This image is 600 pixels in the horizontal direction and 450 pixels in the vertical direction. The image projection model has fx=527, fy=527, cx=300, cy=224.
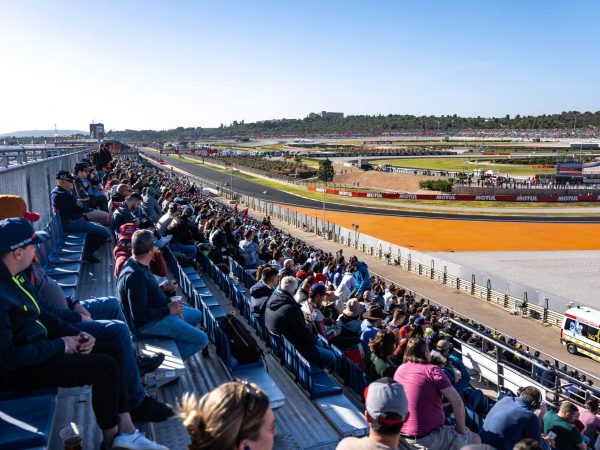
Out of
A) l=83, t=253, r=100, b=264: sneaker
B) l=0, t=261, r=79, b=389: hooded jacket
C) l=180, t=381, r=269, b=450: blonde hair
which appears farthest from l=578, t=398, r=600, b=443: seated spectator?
→ l=83, t=253, r=100, b=264: sneaker

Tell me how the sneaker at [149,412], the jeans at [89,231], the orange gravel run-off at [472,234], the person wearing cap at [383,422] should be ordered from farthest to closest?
1. the orange gravel run-off at [472,234]
2. the jeans at [89,231]
3. the sneaker at [149,412]
4. the person wearing cap at [383,422]

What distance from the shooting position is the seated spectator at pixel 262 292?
784 centimetres

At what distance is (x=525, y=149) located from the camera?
14925 cm

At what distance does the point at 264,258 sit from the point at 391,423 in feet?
37.8

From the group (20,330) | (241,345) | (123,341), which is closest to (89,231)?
(241,345)

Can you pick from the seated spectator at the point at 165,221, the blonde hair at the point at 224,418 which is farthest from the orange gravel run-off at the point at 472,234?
the blonde hair at the point at 224,418

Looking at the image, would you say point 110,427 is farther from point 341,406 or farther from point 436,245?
point 436,245

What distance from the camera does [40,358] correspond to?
12.3 ft

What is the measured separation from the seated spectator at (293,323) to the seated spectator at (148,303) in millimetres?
1006

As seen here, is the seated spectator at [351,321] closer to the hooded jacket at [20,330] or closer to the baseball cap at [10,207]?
the baseball cap at [10,207]

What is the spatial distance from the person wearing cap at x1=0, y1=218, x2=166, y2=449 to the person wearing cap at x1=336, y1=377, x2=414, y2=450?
4.95ft

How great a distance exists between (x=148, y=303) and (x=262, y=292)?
7.66 ft

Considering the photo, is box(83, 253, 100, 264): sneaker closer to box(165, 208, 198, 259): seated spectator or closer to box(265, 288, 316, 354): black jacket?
box(165, 208, 198, 259): seated spectator

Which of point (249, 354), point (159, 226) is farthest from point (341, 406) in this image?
point (159, 226)
